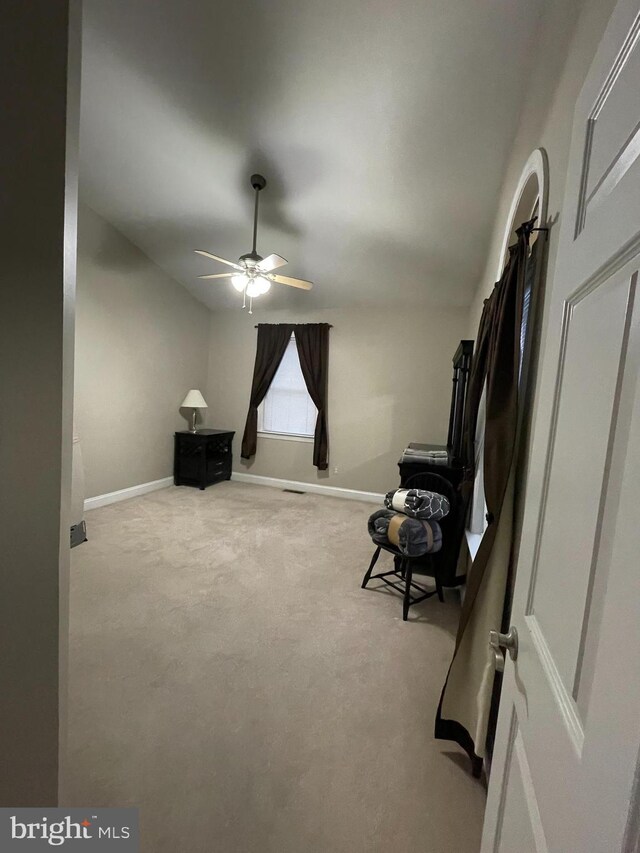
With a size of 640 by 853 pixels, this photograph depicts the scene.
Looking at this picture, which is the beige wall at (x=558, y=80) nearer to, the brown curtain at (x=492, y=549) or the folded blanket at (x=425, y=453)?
the brown curtain at (x=492, y=549)

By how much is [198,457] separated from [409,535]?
3.55 m

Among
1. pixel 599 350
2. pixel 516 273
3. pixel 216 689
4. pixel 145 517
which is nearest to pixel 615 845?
pixel 599 350

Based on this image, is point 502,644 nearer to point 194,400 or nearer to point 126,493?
point 126,493

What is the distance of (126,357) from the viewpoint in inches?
175

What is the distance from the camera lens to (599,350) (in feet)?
1.82

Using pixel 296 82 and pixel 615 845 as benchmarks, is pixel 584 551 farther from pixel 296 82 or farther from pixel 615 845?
pixel 296 82

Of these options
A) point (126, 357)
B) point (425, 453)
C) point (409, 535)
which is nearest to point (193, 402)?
point (126, 357)

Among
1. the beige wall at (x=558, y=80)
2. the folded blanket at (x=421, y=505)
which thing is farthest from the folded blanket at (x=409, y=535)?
the beige wall at (x=558, y=80)

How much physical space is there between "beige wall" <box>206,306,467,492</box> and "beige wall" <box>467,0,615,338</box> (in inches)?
112

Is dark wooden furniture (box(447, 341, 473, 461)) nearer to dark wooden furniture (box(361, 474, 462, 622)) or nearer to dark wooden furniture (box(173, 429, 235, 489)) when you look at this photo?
dark wooden furniture (box(361, 474, 462, 622))

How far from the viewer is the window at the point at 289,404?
5285 millimetres

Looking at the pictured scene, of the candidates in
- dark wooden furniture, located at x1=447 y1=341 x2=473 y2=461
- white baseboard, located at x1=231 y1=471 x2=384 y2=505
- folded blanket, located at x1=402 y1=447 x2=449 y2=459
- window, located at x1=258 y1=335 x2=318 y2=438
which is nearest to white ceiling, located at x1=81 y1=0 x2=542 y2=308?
dark wooden furniture, located at x1=447 y1=341 x2=473 y2=461

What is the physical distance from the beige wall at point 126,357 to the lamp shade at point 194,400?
17 centimetres

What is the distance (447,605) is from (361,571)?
0.69 meters
